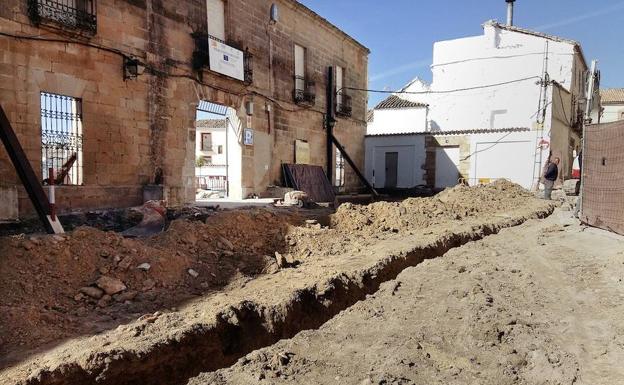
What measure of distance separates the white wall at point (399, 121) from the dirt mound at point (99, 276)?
2118 cm

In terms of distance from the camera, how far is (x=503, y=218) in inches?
369

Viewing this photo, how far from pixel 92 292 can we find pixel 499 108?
2099 centimetres

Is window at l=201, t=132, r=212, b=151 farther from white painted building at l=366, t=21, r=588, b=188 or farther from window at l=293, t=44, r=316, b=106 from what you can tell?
window at l=293, t=44, r=316, b=106

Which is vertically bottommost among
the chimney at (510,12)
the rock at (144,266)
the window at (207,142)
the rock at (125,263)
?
the rock at (144,266)

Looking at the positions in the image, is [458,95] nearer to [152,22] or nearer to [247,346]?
[152,22]

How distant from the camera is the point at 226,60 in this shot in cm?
1150

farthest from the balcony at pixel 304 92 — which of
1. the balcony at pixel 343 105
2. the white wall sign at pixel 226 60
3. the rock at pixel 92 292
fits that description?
the rock at pixel 92 292

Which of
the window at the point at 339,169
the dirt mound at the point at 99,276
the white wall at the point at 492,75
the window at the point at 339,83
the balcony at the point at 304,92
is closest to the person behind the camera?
the dirt mound at the point at 99,276

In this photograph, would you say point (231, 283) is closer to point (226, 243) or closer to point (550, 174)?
point (226, 243)

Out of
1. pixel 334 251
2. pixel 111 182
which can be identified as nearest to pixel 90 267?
pixel 334 251

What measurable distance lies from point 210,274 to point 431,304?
2.73 m

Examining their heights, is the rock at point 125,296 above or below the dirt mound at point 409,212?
below

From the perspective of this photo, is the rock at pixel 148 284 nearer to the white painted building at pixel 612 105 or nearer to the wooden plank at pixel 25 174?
the wooden plank at pixel 25 174

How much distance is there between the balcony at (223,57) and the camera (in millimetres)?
10773
